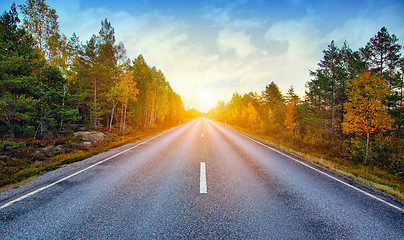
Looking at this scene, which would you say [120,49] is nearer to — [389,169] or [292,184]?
[292,184]

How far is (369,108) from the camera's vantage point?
980 centimetres

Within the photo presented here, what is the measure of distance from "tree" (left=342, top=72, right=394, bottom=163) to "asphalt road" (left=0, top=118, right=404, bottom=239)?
9.27m

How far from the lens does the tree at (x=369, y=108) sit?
9492mm

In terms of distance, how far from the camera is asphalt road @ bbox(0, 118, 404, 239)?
87.4 inches

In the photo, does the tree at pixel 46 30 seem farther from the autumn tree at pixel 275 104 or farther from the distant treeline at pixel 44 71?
the autumn tree at pixel 275 104

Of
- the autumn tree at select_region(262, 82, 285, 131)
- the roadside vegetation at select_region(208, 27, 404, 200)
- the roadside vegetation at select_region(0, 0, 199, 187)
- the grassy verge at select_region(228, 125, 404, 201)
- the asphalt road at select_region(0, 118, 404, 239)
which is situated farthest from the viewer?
the autumn tree at select_region(262, 82, 285, 131)

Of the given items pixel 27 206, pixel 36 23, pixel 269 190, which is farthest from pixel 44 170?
pixel 36 23

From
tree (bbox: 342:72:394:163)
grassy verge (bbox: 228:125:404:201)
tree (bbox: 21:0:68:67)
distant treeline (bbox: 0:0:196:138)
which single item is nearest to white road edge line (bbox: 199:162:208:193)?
grassy verge (bbox: 228:125:404:201)

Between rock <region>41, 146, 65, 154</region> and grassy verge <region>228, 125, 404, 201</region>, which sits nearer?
grassy verge <region>228, 125, 404, 201</region>

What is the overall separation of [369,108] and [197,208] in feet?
47.5

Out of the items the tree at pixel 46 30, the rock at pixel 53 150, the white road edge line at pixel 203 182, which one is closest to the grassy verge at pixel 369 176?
the white road edge line at pixel 203 182

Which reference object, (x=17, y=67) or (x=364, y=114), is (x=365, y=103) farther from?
(x=17, y=67)

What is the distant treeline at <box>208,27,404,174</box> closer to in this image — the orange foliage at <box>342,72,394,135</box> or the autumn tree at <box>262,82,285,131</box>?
the orange foliage at <box>342,72,394,135</box>

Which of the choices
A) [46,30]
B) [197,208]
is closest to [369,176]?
[197,208]
